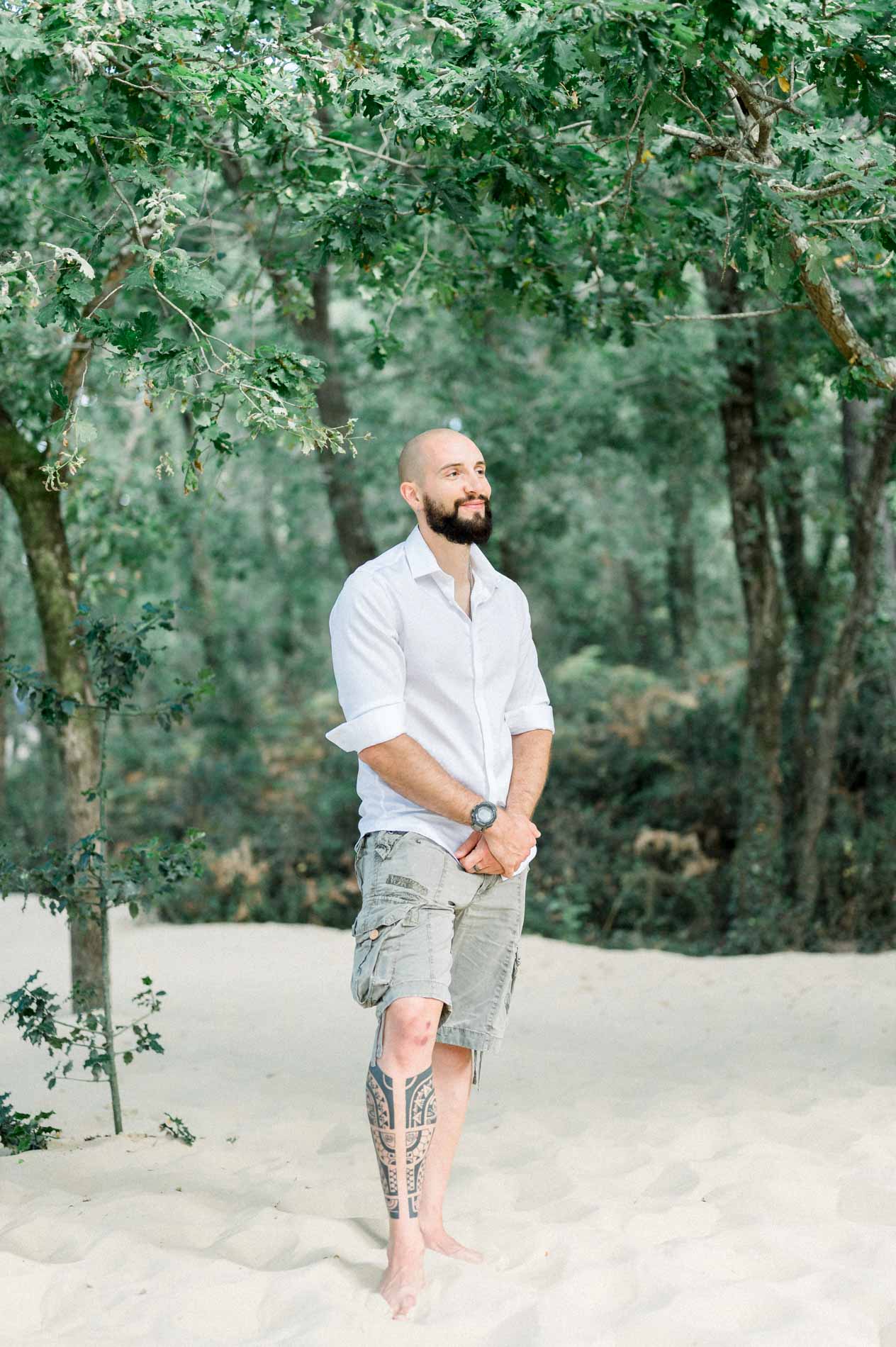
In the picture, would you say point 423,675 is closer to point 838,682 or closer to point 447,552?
point 447,552

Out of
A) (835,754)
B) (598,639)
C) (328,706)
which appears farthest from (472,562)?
(598,639)

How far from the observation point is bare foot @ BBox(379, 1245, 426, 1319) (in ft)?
8.79

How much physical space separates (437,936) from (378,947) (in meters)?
0.14

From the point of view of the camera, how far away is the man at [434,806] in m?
2.88

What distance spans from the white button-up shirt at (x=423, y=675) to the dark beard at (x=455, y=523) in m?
0.06

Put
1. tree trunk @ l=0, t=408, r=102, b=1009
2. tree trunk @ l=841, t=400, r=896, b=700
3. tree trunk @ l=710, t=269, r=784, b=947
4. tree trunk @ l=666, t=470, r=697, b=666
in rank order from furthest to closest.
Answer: tree trunk @ l=666, t=470, r=697, b=666, tree trunk @ l=841, t=400, r=896, b=700, tree trunk @ l=710, t=269, r=784, b=947, tree trunk @ l=0, t=408, r=102, b=1009

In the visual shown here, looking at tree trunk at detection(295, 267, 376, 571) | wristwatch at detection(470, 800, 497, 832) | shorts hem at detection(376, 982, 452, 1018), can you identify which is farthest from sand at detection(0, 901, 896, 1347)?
tree trunk at detection(295, 267, 376, 571)

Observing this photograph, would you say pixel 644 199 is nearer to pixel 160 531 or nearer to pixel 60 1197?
pixel 60 1197

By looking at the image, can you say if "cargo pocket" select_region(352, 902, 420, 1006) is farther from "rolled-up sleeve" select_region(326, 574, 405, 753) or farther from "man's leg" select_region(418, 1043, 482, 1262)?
"rolled-up sleeve" select_region(326, 574, 405, 753)

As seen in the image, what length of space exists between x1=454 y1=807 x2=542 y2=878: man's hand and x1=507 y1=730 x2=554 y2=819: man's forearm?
90 mm

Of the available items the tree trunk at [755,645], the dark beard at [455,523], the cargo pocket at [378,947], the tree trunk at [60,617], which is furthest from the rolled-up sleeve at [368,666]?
the tree trunk at [755,645]

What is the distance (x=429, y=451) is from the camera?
3.16 meters

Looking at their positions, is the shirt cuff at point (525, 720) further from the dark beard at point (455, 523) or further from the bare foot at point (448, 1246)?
the bare foot at point (448, 1246)

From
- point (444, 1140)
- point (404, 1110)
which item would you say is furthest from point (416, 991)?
point (444, 1140)
